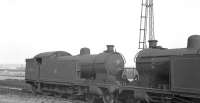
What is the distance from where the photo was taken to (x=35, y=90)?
22.4 meters

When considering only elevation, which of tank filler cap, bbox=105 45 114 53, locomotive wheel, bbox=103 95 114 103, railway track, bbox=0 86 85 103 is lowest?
railway track, bbox=0 86 85 103

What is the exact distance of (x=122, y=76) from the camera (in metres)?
16.0

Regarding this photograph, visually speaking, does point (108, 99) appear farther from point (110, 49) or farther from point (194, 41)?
point (194, 41)

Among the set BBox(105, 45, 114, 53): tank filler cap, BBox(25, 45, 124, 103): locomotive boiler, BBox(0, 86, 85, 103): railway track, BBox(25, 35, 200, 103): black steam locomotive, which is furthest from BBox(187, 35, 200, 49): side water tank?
BBox(0, 86, 85, 103): railway track

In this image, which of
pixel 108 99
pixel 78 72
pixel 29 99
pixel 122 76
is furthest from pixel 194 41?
pixel 29 99

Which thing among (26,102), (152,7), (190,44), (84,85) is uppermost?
(152,7)

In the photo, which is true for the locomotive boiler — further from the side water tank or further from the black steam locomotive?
the side water tank

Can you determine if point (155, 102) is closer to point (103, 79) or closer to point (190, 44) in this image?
point (190, 44)

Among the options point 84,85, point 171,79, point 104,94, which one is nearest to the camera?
point 171,79

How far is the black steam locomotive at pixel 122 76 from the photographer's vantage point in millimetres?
11133

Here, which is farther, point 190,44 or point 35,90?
point 35,90

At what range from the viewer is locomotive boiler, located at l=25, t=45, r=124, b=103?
1603 centimetres

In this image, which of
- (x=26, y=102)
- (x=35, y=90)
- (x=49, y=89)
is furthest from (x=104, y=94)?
(x=35, y=90)

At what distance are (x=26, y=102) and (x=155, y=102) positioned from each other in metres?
8.04
